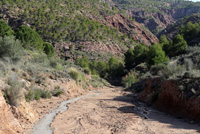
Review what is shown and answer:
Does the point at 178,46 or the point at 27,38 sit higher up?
the point at 27,38

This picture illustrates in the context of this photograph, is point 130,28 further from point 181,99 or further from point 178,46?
point 181,99

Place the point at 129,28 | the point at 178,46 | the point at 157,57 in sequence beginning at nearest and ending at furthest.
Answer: the point at 157,57, the point at 178,46, the point at 129,28

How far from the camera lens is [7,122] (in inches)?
362

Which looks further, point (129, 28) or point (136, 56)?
point (129, 28)

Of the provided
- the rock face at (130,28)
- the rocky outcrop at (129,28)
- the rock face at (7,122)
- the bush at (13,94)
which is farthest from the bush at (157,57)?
the rock face at (130,28)

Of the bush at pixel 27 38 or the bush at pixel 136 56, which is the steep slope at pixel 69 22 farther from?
the bush at pixel 27 38

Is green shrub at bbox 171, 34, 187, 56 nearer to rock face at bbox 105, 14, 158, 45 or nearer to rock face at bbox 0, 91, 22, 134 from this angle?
rock face at bbox 0, 91, 22, 134

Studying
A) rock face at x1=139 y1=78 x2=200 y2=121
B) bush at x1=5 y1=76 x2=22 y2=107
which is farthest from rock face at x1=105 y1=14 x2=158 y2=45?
bush at x1=5 y1=76 x2=22 y2=107

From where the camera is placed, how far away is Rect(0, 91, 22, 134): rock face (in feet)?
28.7

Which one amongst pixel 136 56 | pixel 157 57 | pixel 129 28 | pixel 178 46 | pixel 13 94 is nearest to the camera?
pixel 13 94

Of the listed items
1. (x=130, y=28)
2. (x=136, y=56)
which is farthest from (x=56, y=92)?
(x=130, y=28)

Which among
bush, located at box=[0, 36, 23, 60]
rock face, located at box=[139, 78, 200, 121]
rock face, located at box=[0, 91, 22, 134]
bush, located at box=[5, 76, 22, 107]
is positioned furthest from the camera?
bush, located at box=[0, 36, 23, 60]

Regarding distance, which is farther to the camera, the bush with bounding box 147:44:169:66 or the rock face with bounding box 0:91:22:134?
the bush with bounding box 147:44:169:66

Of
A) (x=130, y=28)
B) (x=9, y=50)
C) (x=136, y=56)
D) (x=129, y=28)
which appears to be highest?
(x=130, y=28)
